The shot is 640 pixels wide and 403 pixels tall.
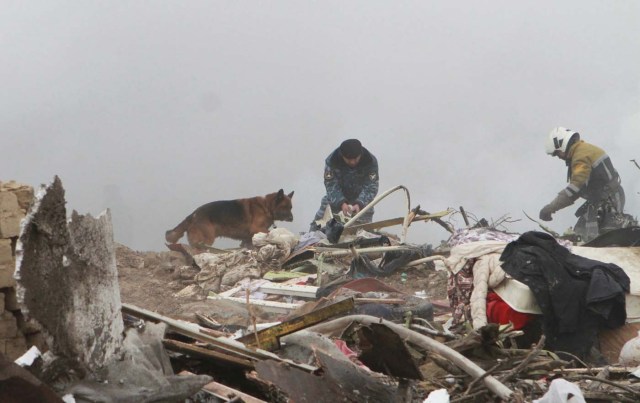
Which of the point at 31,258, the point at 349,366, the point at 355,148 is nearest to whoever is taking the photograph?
the point at 31,258

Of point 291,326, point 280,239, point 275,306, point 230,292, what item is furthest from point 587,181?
point 291,326

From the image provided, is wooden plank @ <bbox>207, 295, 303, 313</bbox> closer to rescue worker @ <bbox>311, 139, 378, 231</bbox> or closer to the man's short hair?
rescue worker @ <bbox>311, 139, 378, 231</bbox>

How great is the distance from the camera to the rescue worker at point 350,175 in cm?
1095

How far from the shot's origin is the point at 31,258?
77.5 inches

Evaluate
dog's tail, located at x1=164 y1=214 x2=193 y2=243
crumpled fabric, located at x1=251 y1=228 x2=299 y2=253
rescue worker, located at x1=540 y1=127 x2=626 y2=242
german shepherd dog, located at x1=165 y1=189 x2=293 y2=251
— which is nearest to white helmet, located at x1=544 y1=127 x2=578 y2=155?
rescue worker, located at x1=540 y1=127 x2=626 y2=242

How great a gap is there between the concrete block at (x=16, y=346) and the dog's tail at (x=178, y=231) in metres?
10.1

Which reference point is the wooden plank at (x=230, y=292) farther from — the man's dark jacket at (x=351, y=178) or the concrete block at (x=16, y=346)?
the concrete block at (x=16, y=346)

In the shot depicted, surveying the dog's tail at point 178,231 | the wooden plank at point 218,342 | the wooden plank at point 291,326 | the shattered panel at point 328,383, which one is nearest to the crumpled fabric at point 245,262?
the dog's tail at point 178,231

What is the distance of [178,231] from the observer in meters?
13.3

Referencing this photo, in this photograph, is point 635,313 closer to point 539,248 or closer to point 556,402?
point 539,248

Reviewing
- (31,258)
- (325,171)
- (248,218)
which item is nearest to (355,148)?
(325,171)

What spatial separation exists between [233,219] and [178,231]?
112cm

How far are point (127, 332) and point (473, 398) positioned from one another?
1.38m

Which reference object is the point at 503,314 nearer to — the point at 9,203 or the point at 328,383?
the point at 328,383
